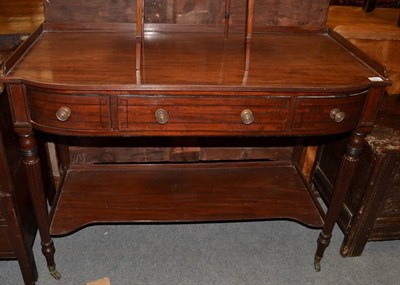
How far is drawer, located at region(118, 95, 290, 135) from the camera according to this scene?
4.76 feet

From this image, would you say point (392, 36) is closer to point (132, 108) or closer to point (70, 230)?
point (132, 108)

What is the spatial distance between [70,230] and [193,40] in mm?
1098

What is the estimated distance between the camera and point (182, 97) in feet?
4.73

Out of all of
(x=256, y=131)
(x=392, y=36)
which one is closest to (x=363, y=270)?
(x=256, y=131)

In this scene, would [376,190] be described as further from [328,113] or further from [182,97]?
[182,97]

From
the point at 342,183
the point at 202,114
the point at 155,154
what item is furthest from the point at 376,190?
the point at 155,154

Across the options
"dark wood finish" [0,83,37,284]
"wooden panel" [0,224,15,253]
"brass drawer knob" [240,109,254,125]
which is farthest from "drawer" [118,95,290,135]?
"wooden panel" [0,224,15,253]

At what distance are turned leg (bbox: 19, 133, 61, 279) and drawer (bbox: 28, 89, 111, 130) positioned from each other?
0.41ft

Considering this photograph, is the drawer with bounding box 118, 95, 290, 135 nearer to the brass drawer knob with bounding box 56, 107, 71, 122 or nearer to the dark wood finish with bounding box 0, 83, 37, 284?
the brass drawer knob with bounding box 56, 107, 71, 122

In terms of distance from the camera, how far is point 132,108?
1.45 meters

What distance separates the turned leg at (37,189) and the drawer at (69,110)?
0.13 meters

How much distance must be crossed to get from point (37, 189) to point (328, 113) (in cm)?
126

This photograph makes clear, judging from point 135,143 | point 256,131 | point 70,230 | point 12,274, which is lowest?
point 12,274

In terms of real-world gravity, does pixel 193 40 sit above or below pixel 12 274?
above
